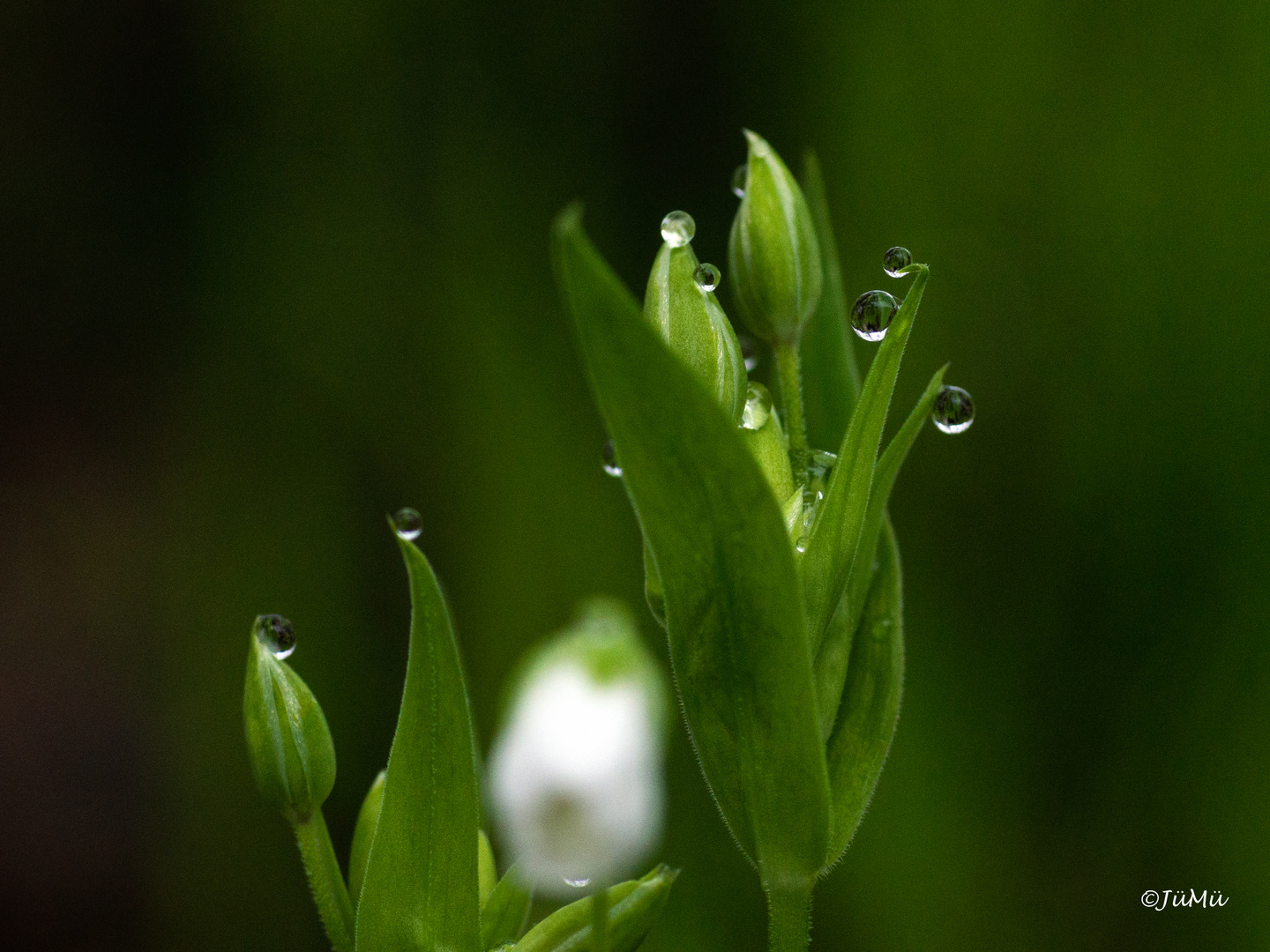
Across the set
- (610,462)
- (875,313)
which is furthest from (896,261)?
(610,462)

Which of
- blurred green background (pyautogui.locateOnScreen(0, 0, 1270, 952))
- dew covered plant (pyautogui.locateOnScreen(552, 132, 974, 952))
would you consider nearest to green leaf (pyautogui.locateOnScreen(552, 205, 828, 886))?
dew covered plant (pyautogui.locateOnScreen(552, 132, 974, 952))

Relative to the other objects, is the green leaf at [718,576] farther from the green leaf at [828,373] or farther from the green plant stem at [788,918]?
the green leaf at [828,373]

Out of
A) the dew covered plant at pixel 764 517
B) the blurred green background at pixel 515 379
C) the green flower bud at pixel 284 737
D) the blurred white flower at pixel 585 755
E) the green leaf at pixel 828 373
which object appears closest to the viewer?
the blurred white flower at pixel 585 755

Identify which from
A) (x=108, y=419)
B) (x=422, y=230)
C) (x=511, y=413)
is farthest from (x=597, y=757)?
(x=108, y=419)

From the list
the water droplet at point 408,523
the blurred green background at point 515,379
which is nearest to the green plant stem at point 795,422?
the water droplet at point 408,523

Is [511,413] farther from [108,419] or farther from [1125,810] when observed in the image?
[1125,810]

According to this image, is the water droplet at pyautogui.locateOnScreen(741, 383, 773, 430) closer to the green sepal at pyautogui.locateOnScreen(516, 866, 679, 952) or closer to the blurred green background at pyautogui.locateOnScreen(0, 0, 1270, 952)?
the green sepal at pyautogui.locateOnScreen(516, 866, 679, 952)

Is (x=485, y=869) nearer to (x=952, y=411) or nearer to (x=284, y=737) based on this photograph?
(x=284, y=737)
